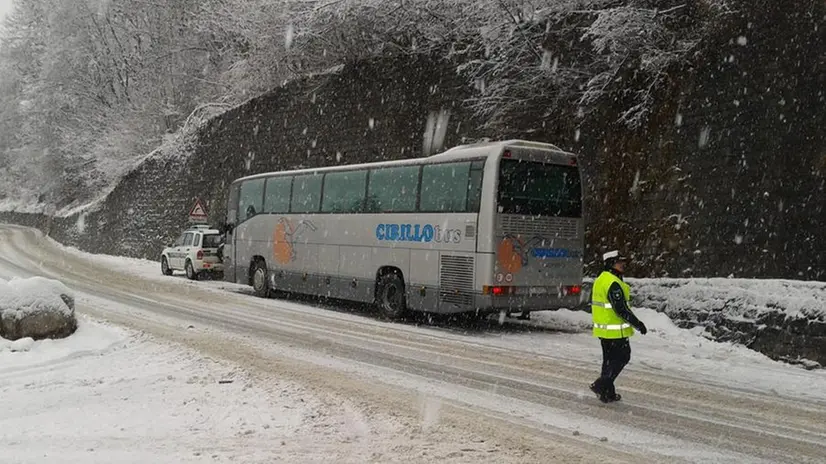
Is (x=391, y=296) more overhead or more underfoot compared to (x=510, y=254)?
more underfoot

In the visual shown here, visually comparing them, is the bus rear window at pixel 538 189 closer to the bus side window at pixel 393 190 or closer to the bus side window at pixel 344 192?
the bus side window at pixel 393 190

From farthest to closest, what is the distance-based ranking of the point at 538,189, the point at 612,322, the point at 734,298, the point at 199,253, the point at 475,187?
the point at 199,253 < the point at 538,189 < the point at 475,187 < the point at 734,298 < the point at 612,322

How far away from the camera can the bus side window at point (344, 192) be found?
16.4 meters

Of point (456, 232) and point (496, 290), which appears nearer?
point (496, 290)

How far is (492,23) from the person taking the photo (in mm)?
20062

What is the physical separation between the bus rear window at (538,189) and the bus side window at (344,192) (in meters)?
4.21

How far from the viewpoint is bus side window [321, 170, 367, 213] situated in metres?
16.4

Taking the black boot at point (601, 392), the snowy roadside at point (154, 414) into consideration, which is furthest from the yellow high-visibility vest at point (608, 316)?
the snowy roadside at point (154, 414)

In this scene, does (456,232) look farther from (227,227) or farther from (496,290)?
(227,227)

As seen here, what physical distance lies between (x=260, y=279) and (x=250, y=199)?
2506mm

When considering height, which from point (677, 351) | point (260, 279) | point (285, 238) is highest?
point (285, 238)

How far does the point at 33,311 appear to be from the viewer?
33.2 feet

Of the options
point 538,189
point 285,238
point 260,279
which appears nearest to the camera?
point 538,189

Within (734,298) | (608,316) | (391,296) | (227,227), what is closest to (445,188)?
(391,296)
